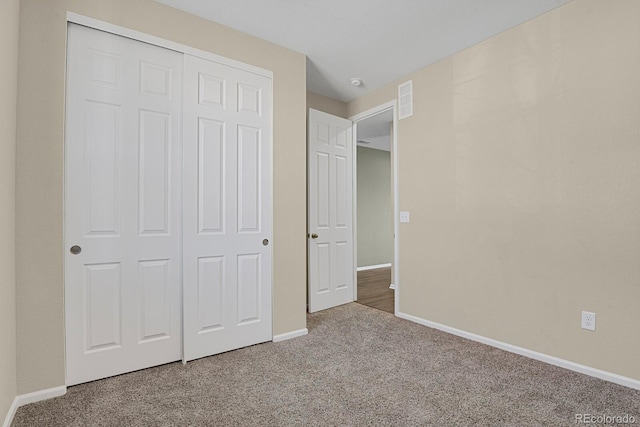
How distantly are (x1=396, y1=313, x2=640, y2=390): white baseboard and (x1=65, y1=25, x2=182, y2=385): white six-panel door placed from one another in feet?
7.79

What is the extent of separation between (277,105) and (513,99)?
6.44 ft

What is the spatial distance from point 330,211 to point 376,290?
1663mm

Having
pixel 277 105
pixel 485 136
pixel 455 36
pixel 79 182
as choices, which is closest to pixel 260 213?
pixel 277 105

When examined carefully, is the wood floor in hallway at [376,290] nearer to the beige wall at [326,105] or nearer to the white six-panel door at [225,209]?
the white six-panel door at [225,209]

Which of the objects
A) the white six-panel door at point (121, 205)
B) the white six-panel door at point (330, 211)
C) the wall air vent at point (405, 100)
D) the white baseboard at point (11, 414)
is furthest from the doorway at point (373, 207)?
the white baseboard at point (11, 414)

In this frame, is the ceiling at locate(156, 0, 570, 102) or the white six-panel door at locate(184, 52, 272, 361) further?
the white six-panel door at locate(184, 52, 272, 361)

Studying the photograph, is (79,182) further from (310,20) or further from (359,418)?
(359,418)

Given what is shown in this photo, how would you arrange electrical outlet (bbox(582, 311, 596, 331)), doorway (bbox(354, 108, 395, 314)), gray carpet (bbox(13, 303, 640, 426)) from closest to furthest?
1. gray carpet (bbox(13, 303, 640, 426))
2. electrical outlet (bbox(582, 311, 596, 331))
3. doorway (bbox(354, 108, 395, 314))

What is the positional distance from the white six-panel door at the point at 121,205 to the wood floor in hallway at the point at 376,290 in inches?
96.5

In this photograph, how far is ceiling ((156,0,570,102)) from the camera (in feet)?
7.61

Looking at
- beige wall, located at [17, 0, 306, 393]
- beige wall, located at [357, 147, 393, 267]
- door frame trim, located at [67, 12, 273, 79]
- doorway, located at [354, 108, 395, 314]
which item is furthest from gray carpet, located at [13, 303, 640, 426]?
beige wall, located at [357, 147, 393, 267]

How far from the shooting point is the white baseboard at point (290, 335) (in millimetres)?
2812

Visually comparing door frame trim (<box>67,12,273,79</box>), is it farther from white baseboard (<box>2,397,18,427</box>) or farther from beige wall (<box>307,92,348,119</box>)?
white baseboard (<box>2,397,18,427</box>)

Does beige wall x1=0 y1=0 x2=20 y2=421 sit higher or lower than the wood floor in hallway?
higher
